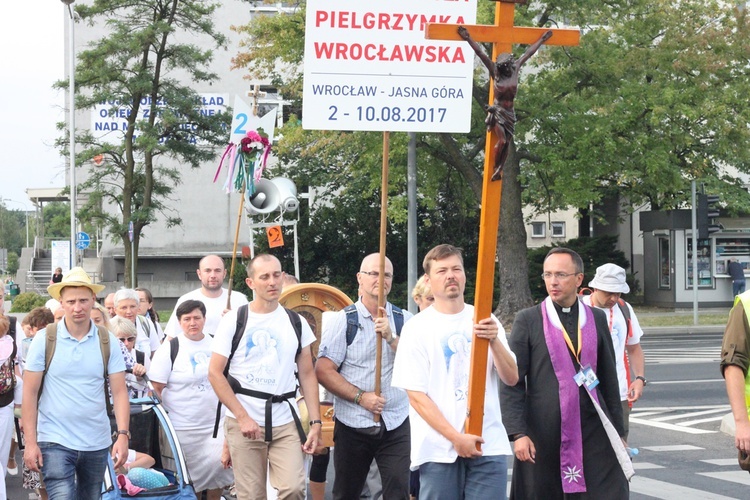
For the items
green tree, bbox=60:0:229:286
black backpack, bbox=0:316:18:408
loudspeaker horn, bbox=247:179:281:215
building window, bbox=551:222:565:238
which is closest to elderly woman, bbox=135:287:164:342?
black backpack, bbox=0:316:18:408

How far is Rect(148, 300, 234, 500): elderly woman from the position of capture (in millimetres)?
7820

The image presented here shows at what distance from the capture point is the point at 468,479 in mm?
5180

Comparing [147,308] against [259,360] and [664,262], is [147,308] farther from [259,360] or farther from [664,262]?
[664,262]

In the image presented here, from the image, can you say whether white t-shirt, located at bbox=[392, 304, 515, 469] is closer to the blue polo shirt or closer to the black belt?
the black belt

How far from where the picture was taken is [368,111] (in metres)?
6.98

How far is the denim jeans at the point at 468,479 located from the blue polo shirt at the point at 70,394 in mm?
2063

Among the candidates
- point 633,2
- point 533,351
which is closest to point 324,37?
point 533,351

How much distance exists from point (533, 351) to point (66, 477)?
2652 mm

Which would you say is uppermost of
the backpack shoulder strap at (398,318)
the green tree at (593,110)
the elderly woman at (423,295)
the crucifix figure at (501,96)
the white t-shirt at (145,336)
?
the green tree at (593,110)

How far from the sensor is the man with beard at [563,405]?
5.52 metres

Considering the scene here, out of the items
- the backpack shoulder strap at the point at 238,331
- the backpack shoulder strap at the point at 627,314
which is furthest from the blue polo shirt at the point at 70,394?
the backpack shoulder strap at the point at 627,314

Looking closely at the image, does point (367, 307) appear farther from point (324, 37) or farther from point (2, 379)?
point (2, 379)

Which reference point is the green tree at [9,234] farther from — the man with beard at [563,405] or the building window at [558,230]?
the man with beard at [563,405]

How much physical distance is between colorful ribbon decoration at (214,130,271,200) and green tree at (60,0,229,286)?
79.5 feet
